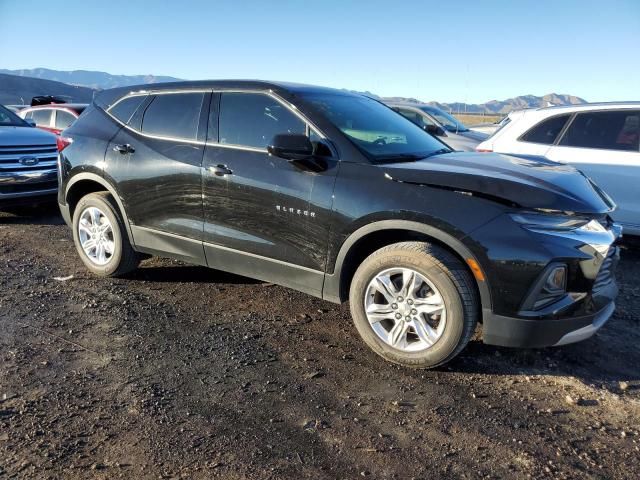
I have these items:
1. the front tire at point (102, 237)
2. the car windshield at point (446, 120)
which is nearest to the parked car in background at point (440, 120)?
the car windshield at point (446, 120)

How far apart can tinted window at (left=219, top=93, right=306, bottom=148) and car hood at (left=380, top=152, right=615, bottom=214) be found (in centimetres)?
90

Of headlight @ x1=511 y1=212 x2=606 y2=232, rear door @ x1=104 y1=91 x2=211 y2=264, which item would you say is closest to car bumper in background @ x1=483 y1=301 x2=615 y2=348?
headlight @ x1=511 y1=212 x2=606 y2=232

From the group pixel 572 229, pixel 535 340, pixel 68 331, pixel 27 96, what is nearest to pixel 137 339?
pixel 68 331

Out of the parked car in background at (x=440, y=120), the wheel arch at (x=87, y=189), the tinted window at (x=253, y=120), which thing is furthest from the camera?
the parked car in background at (x=440, y=120)

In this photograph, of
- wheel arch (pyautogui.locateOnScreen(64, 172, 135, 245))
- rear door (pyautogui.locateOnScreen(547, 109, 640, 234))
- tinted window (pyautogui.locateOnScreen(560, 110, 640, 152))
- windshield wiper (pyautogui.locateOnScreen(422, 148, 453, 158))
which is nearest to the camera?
windshield wiper (pyautogui.locateOnScreen(422, 148, 453, 158))

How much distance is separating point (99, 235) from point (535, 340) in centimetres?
391

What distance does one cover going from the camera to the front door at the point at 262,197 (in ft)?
11.9

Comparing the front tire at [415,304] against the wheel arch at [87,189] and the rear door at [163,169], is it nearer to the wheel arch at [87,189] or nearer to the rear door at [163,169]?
the rear door at [163,169]

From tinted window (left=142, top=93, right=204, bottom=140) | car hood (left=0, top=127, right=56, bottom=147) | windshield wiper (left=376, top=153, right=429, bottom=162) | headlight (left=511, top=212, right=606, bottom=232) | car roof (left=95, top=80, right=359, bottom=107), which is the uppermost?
car roof (left=95, top=80, right=359, bottom=107)

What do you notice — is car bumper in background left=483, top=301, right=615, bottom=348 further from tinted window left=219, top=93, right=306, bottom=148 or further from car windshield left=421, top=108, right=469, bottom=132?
car windshield left=421, top=108, right=469, bottom=132

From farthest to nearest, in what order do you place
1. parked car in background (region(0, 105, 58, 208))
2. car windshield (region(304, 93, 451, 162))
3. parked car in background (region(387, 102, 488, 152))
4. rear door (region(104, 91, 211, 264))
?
parked car in background (region(387, 102, 488, 152)), parked car in background (region(0, 105, 58, 208)), rear door (region(104, 91, 211, 264)), car windshield (region(304, 93, 451, 162))

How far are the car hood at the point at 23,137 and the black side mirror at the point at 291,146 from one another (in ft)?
17.8

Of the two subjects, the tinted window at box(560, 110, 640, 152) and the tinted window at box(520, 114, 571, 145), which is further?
the tinted window at box(520, 114, 571, 145)

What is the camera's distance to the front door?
3625mm
